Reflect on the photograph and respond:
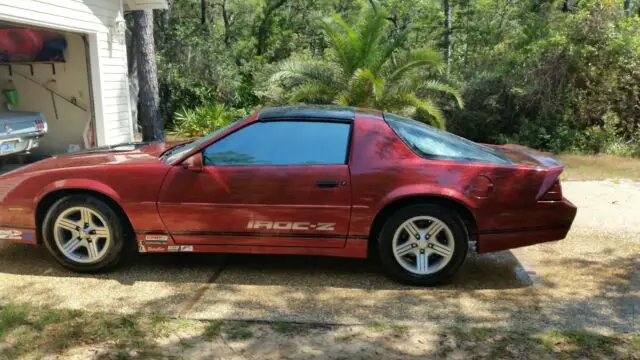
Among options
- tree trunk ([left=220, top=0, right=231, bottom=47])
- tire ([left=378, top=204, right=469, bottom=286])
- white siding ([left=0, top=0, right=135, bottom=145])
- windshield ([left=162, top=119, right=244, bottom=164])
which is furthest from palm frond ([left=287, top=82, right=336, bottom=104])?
tree trunk ([left=220, top=0, right=231, bottom=47])

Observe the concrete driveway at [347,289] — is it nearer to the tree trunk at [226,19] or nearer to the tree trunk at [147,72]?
the tree trunk at [147,72]

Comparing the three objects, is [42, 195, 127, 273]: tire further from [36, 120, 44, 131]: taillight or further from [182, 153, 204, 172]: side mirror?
[36, 120, 44, 131]: taillight

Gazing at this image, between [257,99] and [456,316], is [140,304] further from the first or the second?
[257,99]

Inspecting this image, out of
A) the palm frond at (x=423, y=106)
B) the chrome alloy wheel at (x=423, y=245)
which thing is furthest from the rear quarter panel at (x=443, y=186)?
the palm frond at (x=423, y=106)

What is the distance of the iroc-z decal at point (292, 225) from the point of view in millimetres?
4516

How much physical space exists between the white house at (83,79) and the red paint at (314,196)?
5.33 m

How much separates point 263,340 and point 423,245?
1565mm

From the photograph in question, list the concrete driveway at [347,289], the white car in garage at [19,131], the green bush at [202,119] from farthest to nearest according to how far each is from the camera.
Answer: the green bush at [202,119] → the white car in garage at [19,131] → the concrete driveway at [347,289]

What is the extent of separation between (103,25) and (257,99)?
9.33 meters

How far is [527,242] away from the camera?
14.9ft

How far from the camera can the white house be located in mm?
9523

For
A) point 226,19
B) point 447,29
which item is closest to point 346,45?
point 447,29

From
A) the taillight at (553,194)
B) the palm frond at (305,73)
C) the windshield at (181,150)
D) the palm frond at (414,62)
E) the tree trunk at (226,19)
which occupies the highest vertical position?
the tree trunk at (226,19)

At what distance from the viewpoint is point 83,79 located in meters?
10.5
